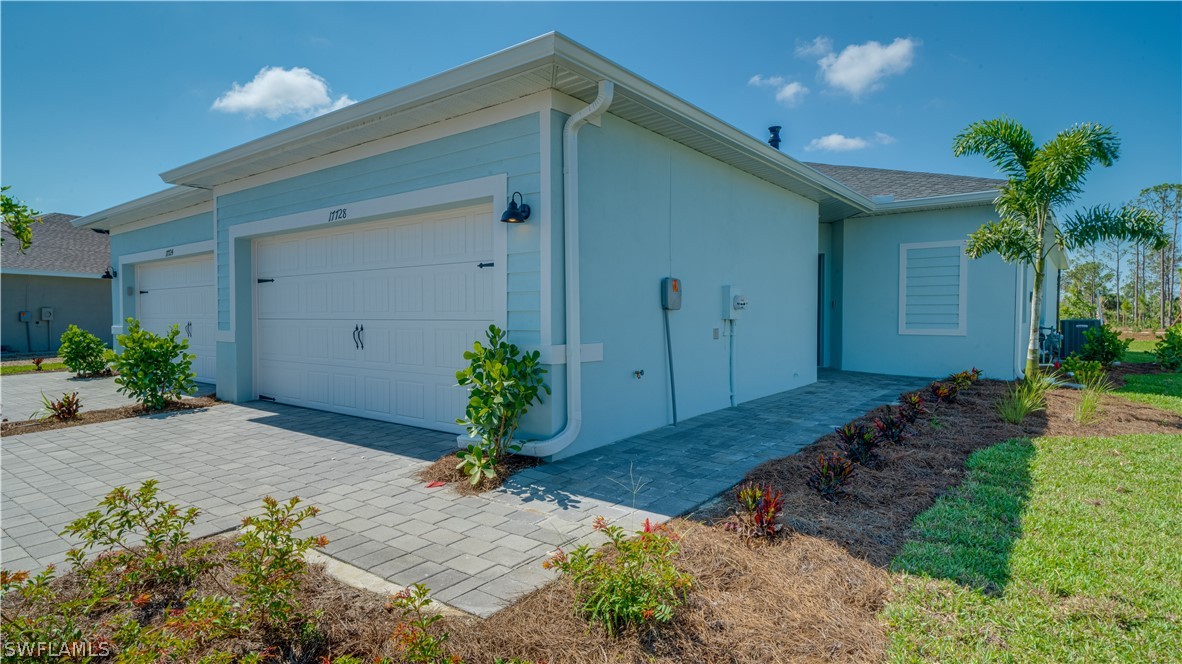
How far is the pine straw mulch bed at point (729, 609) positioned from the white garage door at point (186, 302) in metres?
8.27

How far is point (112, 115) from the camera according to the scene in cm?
860

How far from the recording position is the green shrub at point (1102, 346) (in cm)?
1091

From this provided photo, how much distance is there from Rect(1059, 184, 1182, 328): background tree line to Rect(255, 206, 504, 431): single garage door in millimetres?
31245

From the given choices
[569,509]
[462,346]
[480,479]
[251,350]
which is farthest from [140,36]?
[569,509]

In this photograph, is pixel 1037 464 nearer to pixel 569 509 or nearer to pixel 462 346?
pixel 569 509

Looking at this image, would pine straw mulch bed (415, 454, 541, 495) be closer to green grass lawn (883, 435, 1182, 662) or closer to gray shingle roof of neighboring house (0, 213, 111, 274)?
green grass lawn (883, 435, 1182, 662)

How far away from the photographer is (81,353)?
1115 centimetres

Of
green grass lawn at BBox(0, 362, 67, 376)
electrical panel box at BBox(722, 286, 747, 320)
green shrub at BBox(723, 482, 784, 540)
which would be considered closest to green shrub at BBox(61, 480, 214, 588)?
green shrub at BBox(723, 482, 784, 540)

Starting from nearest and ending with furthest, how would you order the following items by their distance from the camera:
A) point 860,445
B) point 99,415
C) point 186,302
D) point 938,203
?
1. point 860,445
2. point 99,415
3. point 938,203
4. point 186,302

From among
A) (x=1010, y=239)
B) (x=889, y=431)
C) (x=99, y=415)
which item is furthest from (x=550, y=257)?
(x=1010, y=239)

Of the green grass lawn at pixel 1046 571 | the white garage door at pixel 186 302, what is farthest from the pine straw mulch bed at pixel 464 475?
the white garage door at pixel 186 302

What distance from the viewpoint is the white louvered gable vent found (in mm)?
9531

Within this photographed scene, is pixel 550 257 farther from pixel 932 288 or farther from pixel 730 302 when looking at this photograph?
pixel 932 288

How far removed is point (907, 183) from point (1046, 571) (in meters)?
9.78
